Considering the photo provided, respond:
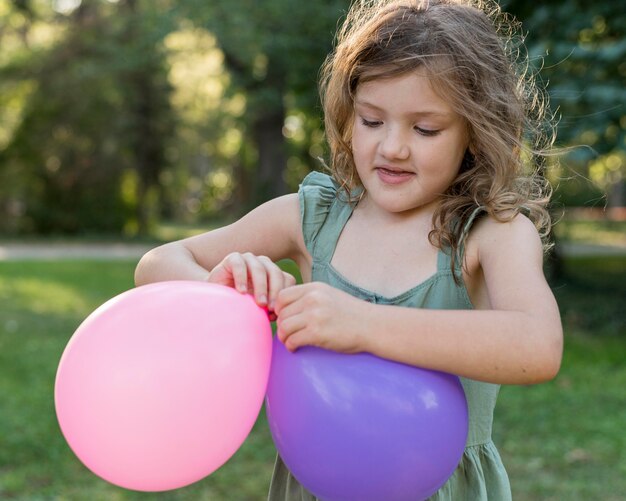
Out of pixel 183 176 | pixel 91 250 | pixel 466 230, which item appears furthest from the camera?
pixel 183 176

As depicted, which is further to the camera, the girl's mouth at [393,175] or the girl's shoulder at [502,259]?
the girl's mouth at [393,175]

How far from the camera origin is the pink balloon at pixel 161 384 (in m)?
1.49

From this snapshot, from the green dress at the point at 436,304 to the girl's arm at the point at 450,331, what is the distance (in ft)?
0.70

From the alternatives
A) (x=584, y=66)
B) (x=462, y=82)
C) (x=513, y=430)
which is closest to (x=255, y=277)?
(x=462, y=82)

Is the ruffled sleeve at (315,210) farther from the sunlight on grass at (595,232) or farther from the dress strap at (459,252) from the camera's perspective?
the sunlight on grass at (595,232)

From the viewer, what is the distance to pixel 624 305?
9.11 metres

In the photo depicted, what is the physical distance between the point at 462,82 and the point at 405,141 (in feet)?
0.55

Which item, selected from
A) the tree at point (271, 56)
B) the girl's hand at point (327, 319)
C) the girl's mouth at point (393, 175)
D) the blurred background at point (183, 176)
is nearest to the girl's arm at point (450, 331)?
the girl's hand at point (327, 319)

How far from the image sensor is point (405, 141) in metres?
1.71

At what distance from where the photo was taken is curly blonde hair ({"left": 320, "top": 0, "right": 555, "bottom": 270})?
1.73 metres

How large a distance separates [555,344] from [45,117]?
18517 millimetres

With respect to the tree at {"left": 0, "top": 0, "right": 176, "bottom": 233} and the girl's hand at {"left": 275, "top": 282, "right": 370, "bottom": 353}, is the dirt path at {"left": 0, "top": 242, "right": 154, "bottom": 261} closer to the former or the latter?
the tree at {"left": 0, "top": 0, "right": 176, "bottom": 233}

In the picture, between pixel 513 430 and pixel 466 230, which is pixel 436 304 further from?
pixel 513 430

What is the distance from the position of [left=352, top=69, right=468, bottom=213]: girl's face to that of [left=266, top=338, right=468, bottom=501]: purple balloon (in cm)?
40
